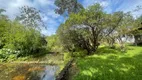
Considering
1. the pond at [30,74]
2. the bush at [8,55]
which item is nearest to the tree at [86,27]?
the pond at [30,74]

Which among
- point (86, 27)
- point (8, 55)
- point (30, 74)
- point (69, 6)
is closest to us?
point (30, 74)

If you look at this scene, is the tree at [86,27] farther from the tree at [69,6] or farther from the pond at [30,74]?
the tree at [69,6]

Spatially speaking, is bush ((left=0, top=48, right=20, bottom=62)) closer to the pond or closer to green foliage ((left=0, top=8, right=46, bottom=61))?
green foliage ((left=0, top=8, right=46, bottom=61))

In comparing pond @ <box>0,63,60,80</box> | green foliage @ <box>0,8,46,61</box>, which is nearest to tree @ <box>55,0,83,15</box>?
green foliage @ <box>0,8,46,61</box>

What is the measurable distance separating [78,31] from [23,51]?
38.4 ft

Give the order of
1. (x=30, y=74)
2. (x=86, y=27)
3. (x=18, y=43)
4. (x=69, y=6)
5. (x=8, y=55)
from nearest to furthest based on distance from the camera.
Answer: (x=30, y=74)
(x=86, y=27)
(x=8, y=55)
(x=18, y=43)
(x=69, y=6)

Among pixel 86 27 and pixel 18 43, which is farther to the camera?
pixel 18 43

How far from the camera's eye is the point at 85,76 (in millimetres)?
8383

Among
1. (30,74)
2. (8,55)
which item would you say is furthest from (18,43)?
(30,74)

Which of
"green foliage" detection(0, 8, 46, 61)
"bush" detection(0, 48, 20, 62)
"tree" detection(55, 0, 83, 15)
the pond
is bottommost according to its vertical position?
the pond

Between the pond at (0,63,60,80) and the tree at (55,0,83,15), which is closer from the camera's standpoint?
the pond at (0,63,60,80)

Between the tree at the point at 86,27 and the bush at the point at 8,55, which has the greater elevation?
the tree at the point at 86,27

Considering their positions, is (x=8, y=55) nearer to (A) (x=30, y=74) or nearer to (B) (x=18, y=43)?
(B) (x=18, y=43)

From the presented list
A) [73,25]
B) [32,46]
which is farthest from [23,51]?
[73,25]
